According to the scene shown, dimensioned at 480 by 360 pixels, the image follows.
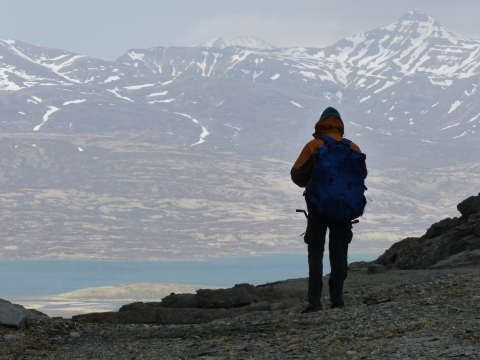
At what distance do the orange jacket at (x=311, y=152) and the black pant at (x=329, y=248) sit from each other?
12.8 inches

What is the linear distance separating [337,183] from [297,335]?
188 centimetres

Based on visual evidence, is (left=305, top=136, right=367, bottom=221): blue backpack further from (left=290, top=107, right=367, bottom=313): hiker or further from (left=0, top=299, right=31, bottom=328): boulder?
(left=0, top=299, right=31, bottom=328): boulder

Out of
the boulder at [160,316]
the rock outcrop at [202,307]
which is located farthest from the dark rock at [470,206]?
the boulder at [160,316]

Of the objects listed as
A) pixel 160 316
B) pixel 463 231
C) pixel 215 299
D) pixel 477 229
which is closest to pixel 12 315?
pixel 160 316

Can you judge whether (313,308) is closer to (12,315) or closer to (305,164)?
(305,164)

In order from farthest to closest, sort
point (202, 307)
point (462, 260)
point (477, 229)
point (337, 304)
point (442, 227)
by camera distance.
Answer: point (442, 227)
point (477, 229)
point (462, 260)
point (202, 307)
point (337, 304)

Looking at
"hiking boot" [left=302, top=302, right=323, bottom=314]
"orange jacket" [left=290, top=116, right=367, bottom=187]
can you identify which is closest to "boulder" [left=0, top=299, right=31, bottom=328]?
"hiking boot" [left=302, top=302, right=323, bottom=314]

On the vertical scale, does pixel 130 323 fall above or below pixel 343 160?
below

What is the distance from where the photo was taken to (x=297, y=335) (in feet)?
24.6

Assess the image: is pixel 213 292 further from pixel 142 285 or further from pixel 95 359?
pixel 142 285

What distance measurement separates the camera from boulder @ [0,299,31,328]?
841 cm

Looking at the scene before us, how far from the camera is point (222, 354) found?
6926mm

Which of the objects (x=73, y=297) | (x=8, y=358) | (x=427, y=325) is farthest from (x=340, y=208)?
(x=73, y=297)

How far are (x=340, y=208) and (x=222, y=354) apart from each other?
2394 mm
